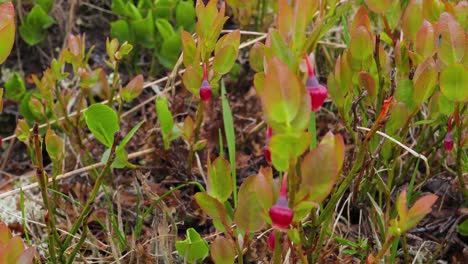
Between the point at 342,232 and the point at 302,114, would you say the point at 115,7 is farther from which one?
the point at 302,114

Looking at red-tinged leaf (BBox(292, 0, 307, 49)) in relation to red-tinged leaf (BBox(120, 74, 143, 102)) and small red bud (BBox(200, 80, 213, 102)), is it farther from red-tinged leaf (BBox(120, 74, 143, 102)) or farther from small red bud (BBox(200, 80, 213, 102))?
red-tinged leaf (BBox(120, 74, 143, 102))

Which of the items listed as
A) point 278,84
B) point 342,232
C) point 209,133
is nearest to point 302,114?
point 278,84

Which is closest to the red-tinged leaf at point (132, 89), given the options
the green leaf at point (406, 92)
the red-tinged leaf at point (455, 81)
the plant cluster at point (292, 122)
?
the plant cluster at point (292, 122)

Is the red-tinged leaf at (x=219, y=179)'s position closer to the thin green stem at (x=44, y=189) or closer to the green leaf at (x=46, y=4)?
the thin green stem at (x=44, y=189)

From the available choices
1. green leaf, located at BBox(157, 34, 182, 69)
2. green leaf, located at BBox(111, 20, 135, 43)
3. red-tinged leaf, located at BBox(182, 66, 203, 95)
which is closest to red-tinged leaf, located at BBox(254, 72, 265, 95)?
red-tinged leaf, located at BBox(182, 66, 203, 95)

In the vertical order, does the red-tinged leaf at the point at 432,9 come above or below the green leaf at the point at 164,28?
above
